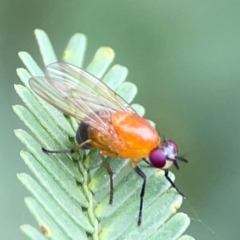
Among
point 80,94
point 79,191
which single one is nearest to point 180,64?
point 80,94

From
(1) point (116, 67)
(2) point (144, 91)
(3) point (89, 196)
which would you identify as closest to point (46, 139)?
(3) point (89, 196)

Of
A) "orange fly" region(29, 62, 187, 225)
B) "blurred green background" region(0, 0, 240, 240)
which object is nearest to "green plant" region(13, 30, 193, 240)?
"orange fly" region(29, 62, 187, 225)

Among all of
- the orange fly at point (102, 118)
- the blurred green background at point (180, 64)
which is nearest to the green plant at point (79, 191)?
the orange fly at point (102, 118)

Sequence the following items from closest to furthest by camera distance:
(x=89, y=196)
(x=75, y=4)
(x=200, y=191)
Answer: (x=89, y=196) < (x=200, y=191) < (x=75, y=4)

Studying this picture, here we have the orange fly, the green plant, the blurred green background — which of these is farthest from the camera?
the blurred green background

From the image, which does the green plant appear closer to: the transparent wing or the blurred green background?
the transparent wing

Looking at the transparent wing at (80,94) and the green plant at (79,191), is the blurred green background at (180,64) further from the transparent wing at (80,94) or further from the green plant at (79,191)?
the green plant at (79,191)

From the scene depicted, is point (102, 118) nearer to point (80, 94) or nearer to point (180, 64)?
point (80, 94)

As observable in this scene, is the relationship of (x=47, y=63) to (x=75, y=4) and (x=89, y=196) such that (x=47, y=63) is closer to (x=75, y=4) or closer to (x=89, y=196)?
(x=89, y=196)
